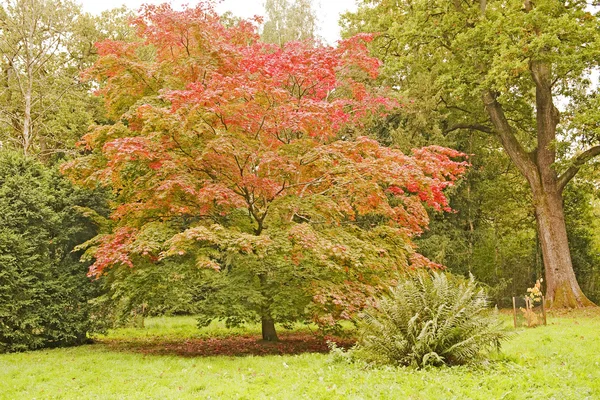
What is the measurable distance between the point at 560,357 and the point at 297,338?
7073 millimetres

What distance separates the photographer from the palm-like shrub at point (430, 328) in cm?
728

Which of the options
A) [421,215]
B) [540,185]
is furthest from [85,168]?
[540,185]

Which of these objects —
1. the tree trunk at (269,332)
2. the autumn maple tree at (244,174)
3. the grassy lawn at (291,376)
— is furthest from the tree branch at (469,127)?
the tree trunk at (269,332)

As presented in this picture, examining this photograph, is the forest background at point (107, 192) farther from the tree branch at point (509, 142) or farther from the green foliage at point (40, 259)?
the tree branch at point (509, 142)

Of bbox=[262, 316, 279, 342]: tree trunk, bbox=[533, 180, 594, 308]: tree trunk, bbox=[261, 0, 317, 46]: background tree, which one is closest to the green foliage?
bbox=[262, 316, 279, 342]: tree trunk

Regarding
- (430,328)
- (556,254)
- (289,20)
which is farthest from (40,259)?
(289,20)

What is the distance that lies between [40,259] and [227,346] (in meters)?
5.09

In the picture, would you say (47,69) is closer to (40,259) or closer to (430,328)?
(40,259)

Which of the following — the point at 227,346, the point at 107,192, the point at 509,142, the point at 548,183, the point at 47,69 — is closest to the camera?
the point at 227,346

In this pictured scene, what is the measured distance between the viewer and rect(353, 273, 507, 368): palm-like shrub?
728 cm

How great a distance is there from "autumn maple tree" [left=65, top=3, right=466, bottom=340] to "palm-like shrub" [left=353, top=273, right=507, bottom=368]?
1401 mm

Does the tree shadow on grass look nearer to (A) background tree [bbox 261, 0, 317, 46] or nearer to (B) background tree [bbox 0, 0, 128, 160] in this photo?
(B) background tree [bbox 0, 0, 128, 160]

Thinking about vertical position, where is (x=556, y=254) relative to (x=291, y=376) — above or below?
above

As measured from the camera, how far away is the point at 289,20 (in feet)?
98.3
